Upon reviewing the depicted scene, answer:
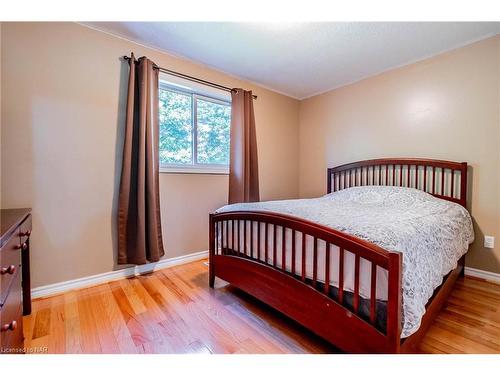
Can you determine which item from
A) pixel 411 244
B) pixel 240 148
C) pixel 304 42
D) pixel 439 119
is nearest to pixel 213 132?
pixel 240 148

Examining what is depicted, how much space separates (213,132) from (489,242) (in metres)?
3.05

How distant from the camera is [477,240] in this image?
217cm

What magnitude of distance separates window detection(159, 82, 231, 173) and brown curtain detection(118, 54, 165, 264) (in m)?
0.26

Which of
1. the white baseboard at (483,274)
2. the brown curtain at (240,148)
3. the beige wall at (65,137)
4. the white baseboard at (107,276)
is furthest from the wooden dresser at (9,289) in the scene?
the white baseboard at (483,274)

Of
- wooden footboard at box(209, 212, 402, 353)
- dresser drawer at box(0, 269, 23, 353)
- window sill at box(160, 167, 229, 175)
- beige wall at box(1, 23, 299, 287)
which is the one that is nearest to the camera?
dresser drawer at box(0, 269, 23, 353)

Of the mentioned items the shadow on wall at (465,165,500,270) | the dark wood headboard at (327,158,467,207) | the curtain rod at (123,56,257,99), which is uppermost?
the curtain rod at (123,56,257,99)

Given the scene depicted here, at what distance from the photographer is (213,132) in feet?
9.34

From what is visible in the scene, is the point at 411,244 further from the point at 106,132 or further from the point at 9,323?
the point at 106,132

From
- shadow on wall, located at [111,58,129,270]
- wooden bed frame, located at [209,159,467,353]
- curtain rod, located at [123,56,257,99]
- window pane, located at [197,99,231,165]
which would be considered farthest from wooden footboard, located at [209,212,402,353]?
curtain rod, located at [123,56,257,99]

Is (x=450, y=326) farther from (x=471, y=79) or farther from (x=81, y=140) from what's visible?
(x=81, y=140)

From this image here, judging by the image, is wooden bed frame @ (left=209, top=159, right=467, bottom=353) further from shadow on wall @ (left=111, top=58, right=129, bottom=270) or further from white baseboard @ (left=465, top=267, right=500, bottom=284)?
shadow on wall @ (left=111, top=58, right=129, bottom=270)

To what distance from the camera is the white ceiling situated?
6.35 feet

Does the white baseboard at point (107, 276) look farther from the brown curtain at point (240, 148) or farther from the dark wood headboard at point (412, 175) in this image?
the dark wood headboard at point (412, 175)

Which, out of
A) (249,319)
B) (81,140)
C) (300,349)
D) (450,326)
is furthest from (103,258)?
(450,326)
